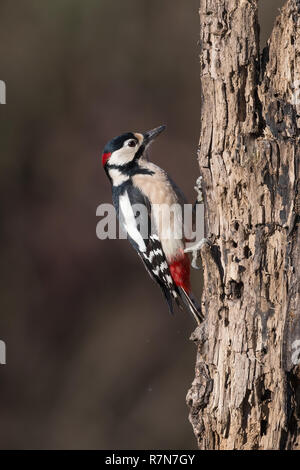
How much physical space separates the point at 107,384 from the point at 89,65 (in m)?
3.13

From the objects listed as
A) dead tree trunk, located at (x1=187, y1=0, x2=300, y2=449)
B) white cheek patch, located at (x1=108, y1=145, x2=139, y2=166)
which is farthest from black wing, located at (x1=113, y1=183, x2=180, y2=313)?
dead tree trunk, located at (x1=187, y1=0, x2=300, y2=449)

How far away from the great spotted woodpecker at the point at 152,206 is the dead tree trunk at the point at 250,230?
30.8 inches

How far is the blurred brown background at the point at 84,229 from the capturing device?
21.8 ft

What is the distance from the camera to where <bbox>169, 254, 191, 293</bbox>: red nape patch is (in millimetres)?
3762

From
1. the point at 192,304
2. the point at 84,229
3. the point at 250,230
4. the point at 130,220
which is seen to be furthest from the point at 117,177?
the point at 84,229

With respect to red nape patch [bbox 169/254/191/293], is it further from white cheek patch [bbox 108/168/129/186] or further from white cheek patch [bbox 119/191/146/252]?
white cheek patch [bbox 108/168/129/186]

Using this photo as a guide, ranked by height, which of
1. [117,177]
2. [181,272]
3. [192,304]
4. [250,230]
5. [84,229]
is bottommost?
[192,304]

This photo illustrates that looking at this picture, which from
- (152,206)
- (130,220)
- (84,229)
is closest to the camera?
(152,206)

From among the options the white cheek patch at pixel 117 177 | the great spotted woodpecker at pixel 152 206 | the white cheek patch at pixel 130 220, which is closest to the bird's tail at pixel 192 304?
the great spotted woodpecker at pixel 152 206

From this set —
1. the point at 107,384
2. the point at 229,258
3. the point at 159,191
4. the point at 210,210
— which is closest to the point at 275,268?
the point at 229,258

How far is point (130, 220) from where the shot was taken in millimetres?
3879

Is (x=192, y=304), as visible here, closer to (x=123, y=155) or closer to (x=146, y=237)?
(x=146, y=237)

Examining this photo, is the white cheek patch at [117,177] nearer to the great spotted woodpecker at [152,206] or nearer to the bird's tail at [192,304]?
the great spotted woodpecker at [152,206]

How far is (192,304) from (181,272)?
0.22 metres
